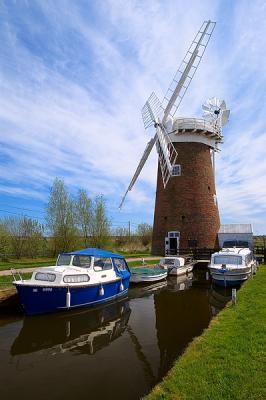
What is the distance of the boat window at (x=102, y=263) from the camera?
15.4m

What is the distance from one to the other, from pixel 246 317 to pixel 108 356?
4.27 metres

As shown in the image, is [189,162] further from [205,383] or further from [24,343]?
[205,383]

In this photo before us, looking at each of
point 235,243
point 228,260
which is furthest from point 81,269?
point 235,243

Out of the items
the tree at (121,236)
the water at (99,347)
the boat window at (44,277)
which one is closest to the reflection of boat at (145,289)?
the water at (99,347)

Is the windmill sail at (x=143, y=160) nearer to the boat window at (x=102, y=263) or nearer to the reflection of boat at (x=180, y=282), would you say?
the reflection of boat at (x=180, y=282)

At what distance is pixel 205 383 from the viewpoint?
5.72 meters

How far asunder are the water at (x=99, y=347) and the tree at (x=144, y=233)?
3976 centimetres

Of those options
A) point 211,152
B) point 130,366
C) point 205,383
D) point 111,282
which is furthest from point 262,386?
point 211,152

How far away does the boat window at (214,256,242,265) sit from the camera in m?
20.7

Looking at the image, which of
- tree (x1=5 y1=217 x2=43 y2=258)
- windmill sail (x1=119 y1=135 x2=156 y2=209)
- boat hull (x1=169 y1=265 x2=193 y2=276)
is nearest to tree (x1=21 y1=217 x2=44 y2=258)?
tree (x1=5 y1=217 x2=43 y2=258)

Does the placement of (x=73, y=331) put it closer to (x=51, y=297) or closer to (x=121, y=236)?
(x=51, y=297)

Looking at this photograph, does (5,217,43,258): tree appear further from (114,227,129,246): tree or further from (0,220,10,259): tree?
(114,227,129,246): tree

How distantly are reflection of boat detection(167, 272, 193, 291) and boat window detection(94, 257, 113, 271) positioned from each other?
17.1 ft

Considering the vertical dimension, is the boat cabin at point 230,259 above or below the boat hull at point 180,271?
above
